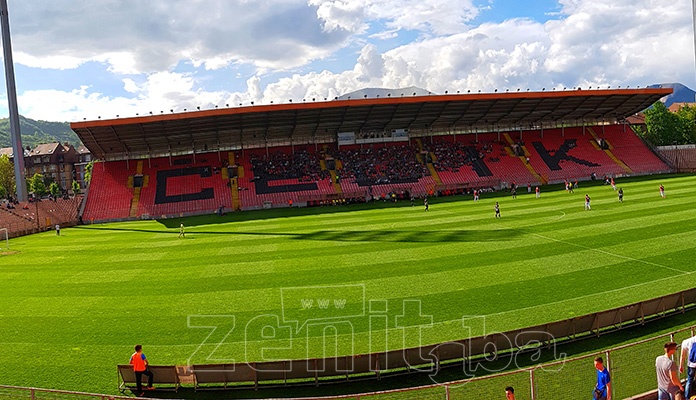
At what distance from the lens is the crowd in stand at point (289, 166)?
201ft

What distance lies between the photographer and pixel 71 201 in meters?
58.0

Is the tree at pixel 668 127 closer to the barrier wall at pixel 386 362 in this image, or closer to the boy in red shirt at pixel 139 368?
the barrier wall at pixel 386 362

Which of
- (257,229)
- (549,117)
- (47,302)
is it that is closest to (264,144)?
(257,229)

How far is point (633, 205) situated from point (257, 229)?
27736 mm

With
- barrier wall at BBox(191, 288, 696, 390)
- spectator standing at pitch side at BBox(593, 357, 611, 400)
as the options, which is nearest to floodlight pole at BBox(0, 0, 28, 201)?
barrier wall at BBox(191, 288, 696, 390)

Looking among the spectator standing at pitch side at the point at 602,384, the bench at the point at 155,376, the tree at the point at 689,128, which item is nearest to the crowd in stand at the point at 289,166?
the bench at the point at 155,376

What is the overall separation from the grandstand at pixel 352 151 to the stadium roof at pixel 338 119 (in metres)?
0.14

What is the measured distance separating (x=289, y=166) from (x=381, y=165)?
11652mm

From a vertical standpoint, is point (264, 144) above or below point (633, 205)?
above

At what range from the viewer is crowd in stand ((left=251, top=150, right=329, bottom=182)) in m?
61.2

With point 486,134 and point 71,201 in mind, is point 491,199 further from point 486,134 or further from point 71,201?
point 71,201

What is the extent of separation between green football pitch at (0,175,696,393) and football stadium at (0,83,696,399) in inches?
4.5

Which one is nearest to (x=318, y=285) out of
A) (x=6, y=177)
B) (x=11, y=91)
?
(x=11, y=91)

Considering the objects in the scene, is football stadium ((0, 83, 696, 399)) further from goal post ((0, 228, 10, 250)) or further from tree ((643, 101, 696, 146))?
tree ((643, 101, 696, 146))
